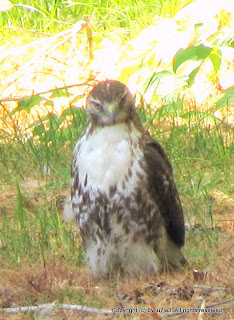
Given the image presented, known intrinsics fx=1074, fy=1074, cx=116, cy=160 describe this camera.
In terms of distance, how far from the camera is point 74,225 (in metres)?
6.42

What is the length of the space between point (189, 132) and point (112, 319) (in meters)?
2.90

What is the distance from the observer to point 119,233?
217 inches

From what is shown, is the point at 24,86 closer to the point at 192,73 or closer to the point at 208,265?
the point at 192,73

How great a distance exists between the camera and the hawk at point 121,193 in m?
5.39

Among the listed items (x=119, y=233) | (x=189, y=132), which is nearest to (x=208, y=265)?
(x=119, y=233)

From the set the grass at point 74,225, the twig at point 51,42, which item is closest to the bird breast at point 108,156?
the grass at point 74,225

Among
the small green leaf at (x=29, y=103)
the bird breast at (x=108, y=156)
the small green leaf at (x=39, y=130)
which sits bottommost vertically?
the small green leaf at (x=39, y=130)

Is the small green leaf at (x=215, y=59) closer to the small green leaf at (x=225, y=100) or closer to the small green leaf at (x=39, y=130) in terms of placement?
the small green leaf at (x=225, y=100)

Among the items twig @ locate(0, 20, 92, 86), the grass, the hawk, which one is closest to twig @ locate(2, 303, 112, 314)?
the grass

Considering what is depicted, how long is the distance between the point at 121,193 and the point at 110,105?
1.56 feet

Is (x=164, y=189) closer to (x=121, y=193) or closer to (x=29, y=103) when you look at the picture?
(x=121, y=193)

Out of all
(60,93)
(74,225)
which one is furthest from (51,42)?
(74,225)

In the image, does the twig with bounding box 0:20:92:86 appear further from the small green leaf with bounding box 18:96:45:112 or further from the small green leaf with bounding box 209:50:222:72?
the small green leaf with bounding box 209:50:222:72

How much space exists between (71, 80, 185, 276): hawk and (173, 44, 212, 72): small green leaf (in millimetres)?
1578
